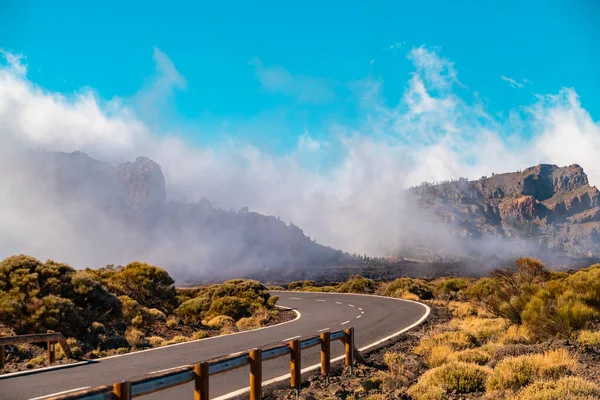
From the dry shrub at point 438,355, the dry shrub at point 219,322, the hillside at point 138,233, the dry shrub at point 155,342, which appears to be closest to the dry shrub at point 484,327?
the dry shrub at point 438,355

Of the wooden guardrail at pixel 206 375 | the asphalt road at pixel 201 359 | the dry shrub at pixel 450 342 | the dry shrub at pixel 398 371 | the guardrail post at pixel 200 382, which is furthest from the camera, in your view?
the dry shrub at pixel 450 342

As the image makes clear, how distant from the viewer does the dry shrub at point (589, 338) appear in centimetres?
1149

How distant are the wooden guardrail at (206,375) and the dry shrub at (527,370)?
10.0 feet

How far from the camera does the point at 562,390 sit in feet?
23.3

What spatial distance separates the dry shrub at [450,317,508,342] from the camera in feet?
48.1

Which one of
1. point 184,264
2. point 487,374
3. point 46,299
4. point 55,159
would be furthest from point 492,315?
point 55,159

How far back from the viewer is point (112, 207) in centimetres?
17912

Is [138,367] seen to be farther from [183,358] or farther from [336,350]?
[336,350]

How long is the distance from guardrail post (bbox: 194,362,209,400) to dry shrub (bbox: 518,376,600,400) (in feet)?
15.7

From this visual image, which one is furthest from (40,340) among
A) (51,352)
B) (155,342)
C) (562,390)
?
(562,390)

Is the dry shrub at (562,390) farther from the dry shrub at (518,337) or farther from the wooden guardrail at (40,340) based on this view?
the wooden guardrail at (40,340)

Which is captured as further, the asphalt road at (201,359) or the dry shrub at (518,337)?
the dry shrub at (518,337)

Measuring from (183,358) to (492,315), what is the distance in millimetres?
14471

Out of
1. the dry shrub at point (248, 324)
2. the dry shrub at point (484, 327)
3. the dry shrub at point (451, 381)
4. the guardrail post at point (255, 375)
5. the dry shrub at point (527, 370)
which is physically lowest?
the dry shrub at point (248, 324)
